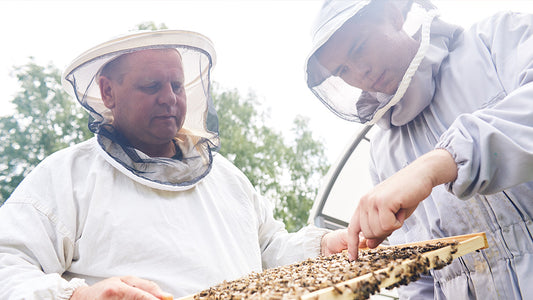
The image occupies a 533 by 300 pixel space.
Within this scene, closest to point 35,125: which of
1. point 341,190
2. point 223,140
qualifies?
point 223,140

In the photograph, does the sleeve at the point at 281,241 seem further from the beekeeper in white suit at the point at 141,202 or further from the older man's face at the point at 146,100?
the older man's face at the point at 146,100

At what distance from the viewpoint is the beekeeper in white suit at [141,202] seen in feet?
7.47

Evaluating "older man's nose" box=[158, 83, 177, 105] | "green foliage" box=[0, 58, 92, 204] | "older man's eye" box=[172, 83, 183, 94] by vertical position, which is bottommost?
"green foliage" box=[0, 58, 92, 204]

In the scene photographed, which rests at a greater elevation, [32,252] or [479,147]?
[479,147]

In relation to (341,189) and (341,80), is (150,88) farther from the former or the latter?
(341,189)

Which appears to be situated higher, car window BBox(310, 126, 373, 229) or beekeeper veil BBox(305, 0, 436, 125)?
beekeeper veil BBox(305, 0, 436, 125)

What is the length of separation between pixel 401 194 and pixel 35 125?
2322cm

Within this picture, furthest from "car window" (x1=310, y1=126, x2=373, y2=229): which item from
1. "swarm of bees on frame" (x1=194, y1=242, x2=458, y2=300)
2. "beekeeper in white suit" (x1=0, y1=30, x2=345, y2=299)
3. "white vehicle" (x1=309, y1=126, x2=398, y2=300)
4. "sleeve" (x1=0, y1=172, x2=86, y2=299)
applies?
"sleeve" (x1=0, y1=172, x2=86, y2=299)

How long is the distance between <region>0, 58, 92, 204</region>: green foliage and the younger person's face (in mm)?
19834

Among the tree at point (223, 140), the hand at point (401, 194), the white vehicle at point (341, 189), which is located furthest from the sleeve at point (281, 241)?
the tree at point (223, 140)

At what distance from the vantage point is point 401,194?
5.94 ft

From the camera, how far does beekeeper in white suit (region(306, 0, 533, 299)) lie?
72.8 inches

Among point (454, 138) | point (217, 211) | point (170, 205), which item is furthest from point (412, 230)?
point (170, 205)

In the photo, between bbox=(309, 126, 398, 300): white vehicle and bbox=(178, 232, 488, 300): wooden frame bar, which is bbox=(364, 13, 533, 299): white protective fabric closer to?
bbox=(178, 232, 488, 300): wooden frame bar
